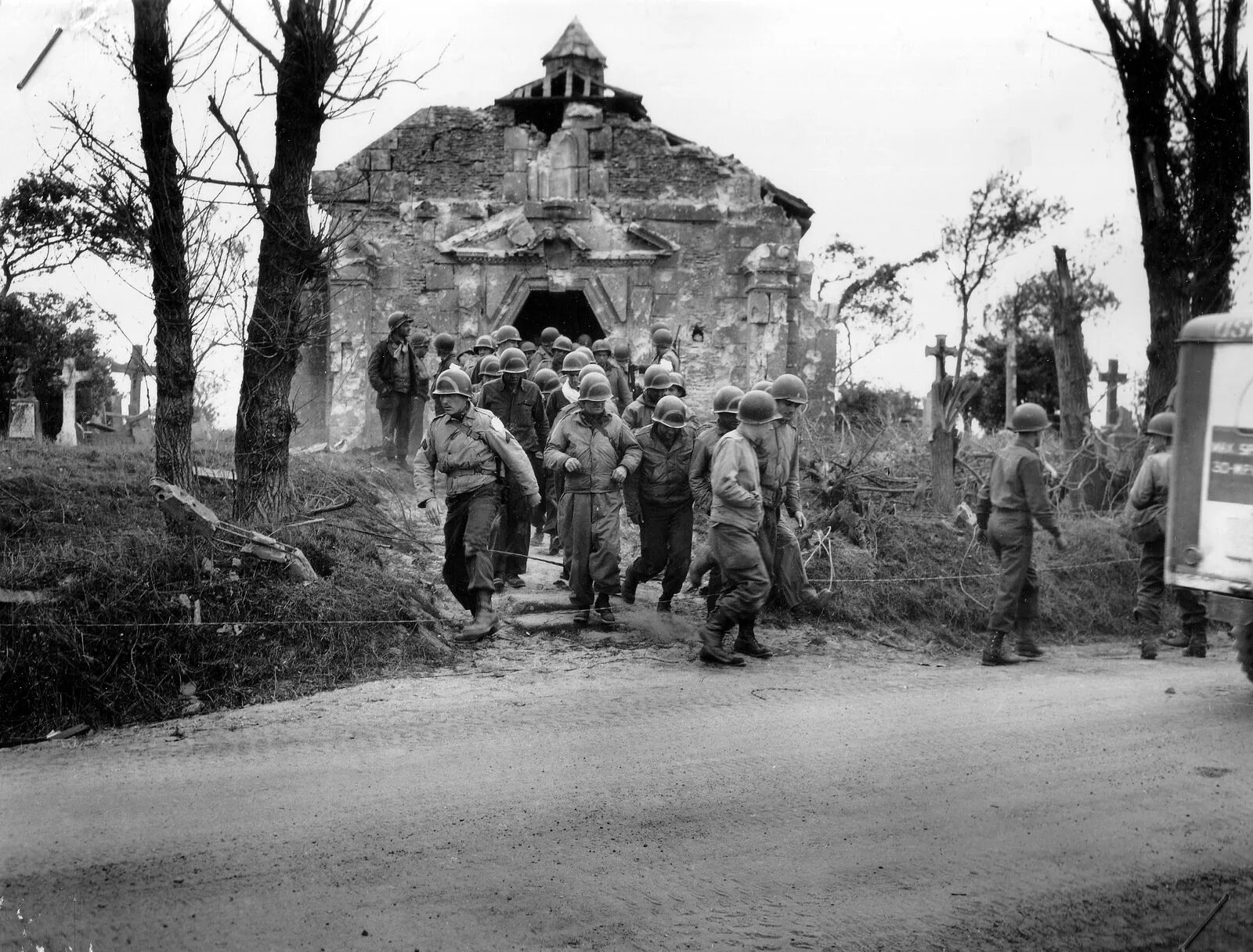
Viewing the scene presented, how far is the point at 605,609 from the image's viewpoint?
989cm

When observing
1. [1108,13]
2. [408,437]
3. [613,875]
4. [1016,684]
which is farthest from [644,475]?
[408,437]

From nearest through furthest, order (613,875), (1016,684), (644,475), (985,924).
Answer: (985,924)
(613,875)
(1016,684)
(644,475)

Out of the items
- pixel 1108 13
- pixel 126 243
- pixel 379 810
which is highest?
pixel 1108 13

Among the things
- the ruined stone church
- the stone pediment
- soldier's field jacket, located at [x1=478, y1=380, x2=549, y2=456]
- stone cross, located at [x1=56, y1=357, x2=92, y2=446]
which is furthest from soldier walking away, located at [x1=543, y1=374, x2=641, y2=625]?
stone cross, located at [x1=56, y1=357, x2=92, y2=446]

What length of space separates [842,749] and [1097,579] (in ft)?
22.8

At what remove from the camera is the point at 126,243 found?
9.80 meters

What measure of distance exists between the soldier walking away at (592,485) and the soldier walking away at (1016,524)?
3.08 metres

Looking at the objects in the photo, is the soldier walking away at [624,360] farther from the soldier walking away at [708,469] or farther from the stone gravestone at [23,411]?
the stone gravestone at [23,411]

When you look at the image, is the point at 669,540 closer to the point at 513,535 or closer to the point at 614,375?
the point at 513,535

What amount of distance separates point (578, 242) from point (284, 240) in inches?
418

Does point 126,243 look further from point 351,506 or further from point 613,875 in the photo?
point 613,875

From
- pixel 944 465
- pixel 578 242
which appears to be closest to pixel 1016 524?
pixel 944 465

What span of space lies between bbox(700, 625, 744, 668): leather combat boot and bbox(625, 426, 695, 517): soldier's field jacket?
5.85ft

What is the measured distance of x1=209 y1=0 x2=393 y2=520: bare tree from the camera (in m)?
9.41
